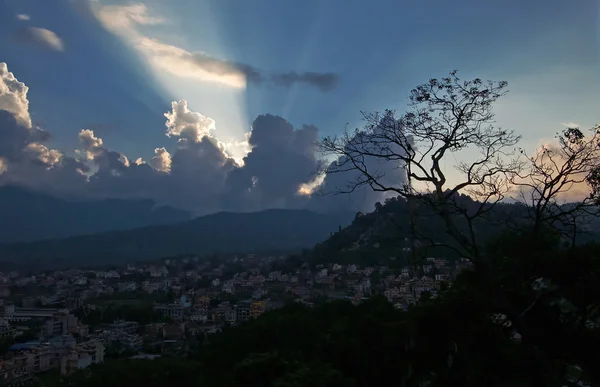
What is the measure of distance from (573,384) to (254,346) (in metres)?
6.71

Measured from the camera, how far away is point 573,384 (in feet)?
19.8

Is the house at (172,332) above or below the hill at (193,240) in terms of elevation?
below

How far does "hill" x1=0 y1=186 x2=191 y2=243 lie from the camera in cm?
11506

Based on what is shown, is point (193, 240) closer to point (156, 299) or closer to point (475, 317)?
point (156, 299)

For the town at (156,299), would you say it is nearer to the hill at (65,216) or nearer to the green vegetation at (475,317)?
the green vegetation at (475,317)

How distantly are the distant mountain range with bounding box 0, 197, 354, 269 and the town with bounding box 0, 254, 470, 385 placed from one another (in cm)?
1409

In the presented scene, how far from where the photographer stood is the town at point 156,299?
78.0 ft

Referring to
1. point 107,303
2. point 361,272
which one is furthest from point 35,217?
point 361,272

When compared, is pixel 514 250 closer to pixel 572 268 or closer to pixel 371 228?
pixel 572 268

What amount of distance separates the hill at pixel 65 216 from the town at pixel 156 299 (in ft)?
161

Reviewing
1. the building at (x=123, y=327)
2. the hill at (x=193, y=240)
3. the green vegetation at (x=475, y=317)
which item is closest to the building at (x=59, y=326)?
the building at (x=123, y=327)

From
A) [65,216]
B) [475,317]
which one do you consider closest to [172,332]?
[475,317]

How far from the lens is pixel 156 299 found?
156 feet

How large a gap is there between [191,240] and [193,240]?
1.30 feet
